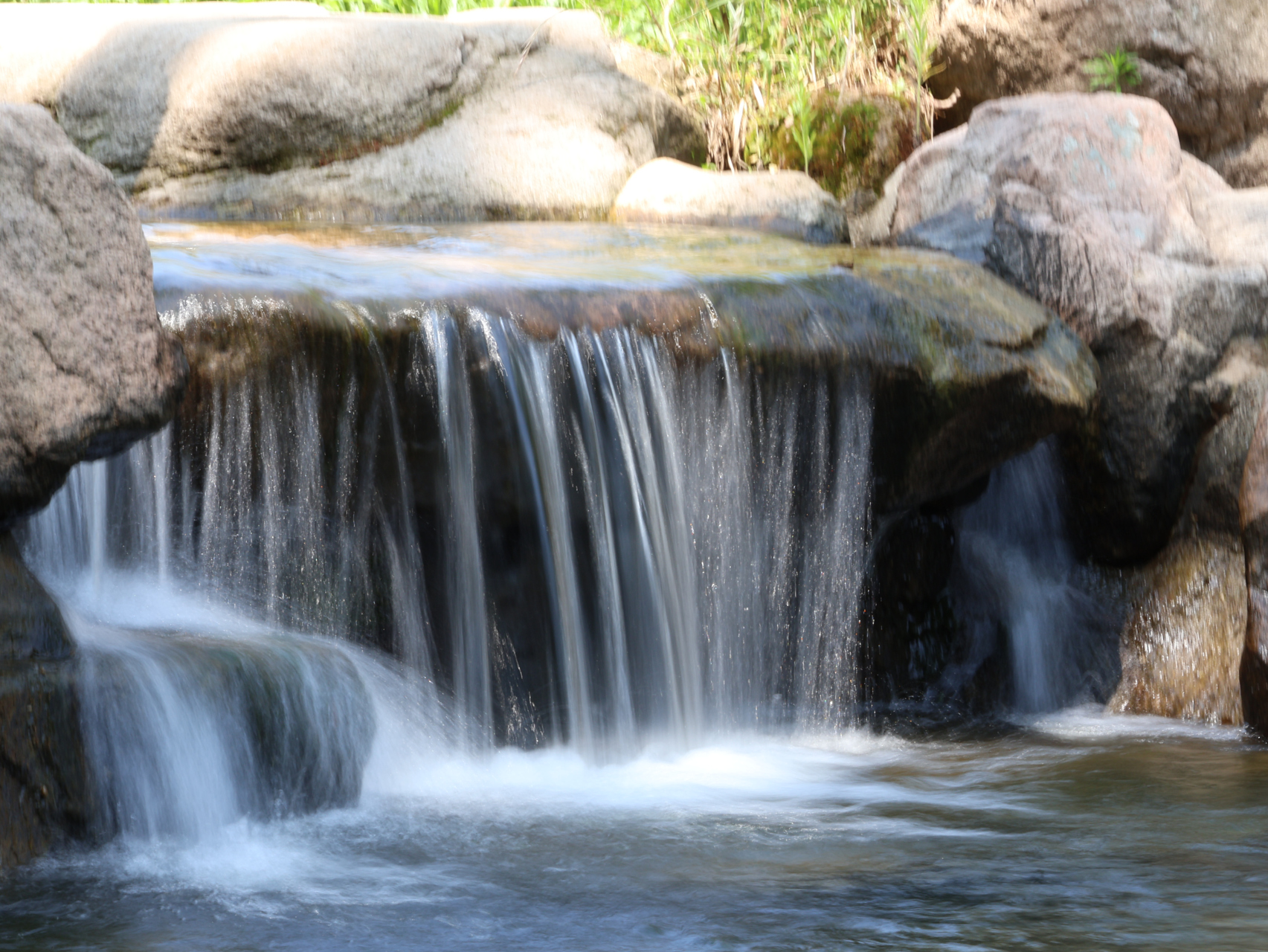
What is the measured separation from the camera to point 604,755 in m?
4.21

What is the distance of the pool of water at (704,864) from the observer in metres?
2.65

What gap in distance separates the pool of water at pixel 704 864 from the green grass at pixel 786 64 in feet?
13.0

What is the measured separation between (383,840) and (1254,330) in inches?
136

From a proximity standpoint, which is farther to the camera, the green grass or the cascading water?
the green grass

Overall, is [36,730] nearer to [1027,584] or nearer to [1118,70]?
[1027,584]

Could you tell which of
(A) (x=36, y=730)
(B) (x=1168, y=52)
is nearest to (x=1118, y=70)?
(B) (x=1168, y=52)

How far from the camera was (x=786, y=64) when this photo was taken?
7.57m

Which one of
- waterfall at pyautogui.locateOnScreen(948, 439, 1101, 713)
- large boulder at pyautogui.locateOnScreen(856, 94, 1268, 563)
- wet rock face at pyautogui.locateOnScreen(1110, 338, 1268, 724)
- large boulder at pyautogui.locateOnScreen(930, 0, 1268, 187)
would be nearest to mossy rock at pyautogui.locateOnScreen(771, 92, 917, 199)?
large boulder at pyautogui.locateOnScreen(930, 0, 1268, 187)

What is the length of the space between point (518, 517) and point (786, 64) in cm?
420

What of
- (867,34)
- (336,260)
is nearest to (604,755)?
(336,260)

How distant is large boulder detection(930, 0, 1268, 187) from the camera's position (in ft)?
21.9

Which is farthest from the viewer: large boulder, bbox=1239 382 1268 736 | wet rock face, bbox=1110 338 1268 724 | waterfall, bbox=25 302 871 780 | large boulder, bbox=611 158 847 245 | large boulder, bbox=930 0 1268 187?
large boulder, bbox=930 0 1268 187

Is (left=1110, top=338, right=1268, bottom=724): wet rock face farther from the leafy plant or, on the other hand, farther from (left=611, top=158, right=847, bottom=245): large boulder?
the leafy plant

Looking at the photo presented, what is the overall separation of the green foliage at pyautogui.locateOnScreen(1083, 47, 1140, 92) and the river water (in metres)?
2.39
